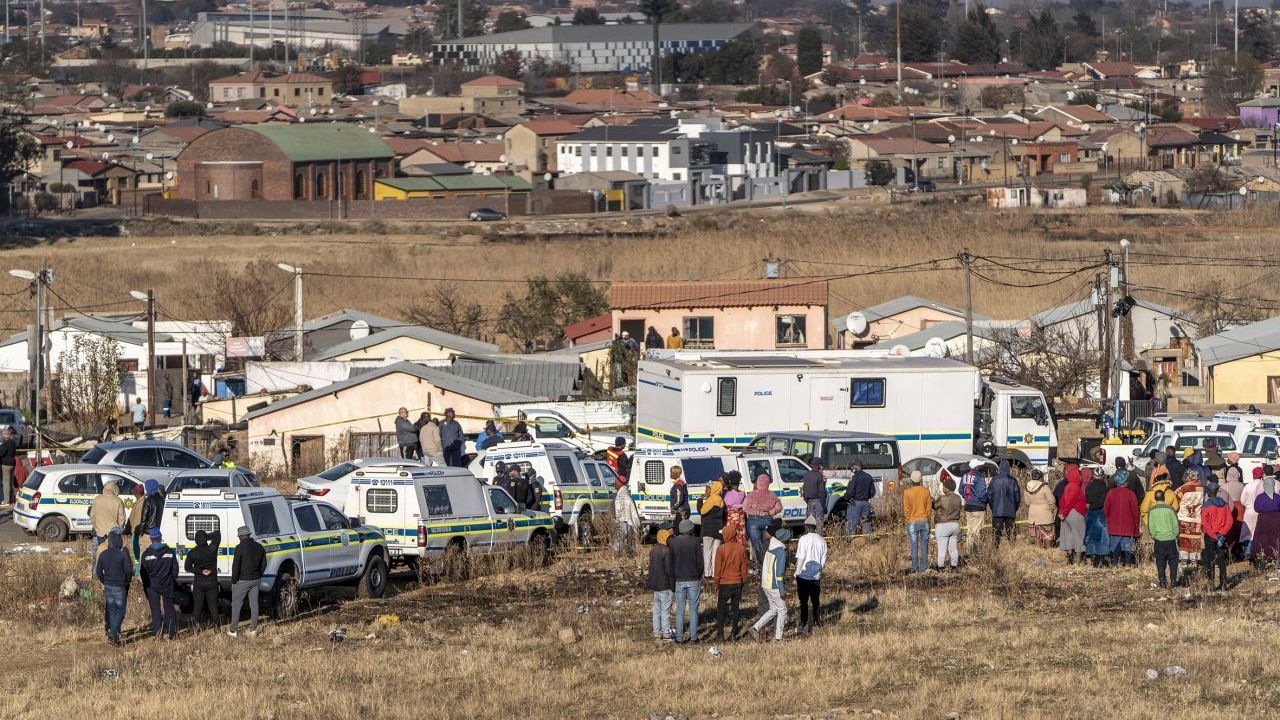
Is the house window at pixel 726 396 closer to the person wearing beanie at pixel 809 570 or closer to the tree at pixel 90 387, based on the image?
the person wearing beanie at pixel 809 570

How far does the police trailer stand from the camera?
99.1 ft

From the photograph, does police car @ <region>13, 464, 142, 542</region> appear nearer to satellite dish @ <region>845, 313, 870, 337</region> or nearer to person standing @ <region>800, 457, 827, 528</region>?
person standing @ <region>800, 457, 827, 528</region>

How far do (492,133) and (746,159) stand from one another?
31.5 meters

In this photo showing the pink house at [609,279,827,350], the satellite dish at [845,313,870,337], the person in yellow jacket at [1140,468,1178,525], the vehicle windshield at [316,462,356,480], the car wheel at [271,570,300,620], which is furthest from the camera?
the satellite dish at [845,313,870,337]

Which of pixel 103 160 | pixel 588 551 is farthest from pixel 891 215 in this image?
pixel 588 551

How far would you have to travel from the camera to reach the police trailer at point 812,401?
99.1ft

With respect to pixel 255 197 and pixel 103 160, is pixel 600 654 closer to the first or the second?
pixel 255 197

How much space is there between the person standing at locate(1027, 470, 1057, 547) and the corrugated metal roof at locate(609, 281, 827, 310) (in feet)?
69.9

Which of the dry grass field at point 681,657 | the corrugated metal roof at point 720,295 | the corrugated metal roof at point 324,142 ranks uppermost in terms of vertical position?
the corrugated metal roof at point 324,142

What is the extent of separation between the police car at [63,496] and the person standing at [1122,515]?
13.2m

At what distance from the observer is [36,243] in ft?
284

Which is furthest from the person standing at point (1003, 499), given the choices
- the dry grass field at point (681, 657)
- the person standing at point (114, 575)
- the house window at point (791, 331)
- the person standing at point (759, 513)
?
the house window at point (791, 331)

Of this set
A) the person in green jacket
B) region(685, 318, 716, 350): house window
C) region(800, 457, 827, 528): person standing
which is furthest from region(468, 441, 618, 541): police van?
region(685, 318, 716, 350): house window

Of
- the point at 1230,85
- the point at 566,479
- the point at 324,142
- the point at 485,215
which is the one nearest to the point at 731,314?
the point at 566,479
